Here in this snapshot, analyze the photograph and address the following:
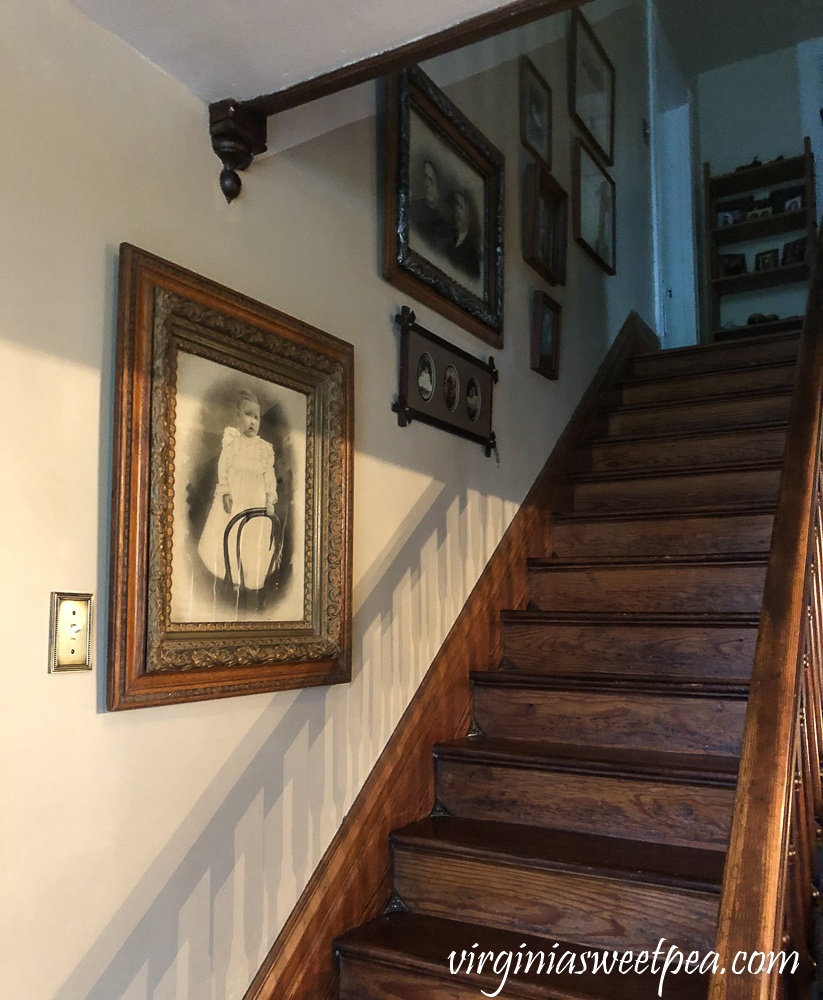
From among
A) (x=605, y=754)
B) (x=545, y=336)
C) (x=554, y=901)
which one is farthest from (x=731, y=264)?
(x=554, y=901)

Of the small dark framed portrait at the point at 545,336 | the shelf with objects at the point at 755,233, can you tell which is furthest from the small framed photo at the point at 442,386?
the shelf with objects at the point at 755,233

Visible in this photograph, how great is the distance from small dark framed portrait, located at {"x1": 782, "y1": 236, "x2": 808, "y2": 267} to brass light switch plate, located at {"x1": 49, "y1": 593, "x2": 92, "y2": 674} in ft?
15.9

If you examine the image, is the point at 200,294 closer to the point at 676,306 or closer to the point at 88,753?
the point at 88,753

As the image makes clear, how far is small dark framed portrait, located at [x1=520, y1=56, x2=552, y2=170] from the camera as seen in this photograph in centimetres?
304

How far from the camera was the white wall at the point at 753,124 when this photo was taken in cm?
520

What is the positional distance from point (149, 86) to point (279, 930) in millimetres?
1604

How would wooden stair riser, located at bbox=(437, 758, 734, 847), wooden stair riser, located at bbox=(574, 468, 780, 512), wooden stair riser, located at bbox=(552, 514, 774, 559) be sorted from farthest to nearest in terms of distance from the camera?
1. wooden stair riser, located at bbox=(574, 468, 780, 512)
2. wooden stair riser, located at bbox=(552, 514, 774, 559)
3. wooden stair riser, located at bbox=(437, 758, 734, 847)

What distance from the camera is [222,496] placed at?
155cm

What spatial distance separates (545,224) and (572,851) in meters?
2.23

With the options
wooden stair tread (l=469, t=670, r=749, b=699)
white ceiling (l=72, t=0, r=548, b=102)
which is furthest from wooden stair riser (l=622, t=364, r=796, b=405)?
white ceiling (l=72, t=0, r=548, b=102)

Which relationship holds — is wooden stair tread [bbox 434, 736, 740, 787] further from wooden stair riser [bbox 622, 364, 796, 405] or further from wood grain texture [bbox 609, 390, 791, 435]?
wooden stair riser [bbox 622, 364, 796, 405]

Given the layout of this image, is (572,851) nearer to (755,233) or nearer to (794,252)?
(794,252)

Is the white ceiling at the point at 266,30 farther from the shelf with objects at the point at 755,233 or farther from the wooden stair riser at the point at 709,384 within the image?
the shelf with objects at the point at 755,233

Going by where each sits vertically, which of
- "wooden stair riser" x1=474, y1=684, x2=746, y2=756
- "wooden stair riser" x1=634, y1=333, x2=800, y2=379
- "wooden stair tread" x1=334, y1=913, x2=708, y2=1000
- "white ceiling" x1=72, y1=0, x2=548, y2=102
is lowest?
"wooden stair tread" x1=334, y1=913, x2=708, y2=1000
